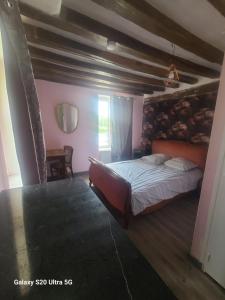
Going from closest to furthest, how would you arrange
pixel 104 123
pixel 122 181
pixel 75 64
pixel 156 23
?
pixel 156 23 → pixel 122 181 → pixel 75 64 → pixel 104 123

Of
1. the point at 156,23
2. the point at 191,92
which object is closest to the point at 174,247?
the point at 156,23

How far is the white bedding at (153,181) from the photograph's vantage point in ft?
7.12

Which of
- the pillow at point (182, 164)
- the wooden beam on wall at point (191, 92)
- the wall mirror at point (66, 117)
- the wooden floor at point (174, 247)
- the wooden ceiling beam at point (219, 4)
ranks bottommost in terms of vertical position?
the wooden floor at point (174, 247)

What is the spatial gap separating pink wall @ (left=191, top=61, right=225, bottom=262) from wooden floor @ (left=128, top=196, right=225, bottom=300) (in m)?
0.18

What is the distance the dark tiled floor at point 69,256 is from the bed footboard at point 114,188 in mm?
1044

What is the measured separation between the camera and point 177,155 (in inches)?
139

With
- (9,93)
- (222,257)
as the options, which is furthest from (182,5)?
(222,257)

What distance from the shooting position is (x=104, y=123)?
176 inches

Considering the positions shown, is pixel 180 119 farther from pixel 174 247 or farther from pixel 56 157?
pixel 56 157

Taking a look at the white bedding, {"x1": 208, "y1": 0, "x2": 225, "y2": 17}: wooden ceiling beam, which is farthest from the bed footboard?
{"x1": 208, "y1": 0, "x2": 225, "y2": 17}: wooden ceiling beam

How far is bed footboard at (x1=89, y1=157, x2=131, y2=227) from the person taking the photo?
201 centimetres

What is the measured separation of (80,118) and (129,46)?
244 cm

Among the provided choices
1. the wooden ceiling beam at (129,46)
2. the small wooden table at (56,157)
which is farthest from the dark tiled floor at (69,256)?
the small wooden table at (56,157)

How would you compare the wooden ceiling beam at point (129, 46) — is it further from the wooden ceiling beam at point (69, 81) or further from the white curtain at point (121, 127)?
the white curtain at point (121, 127)
